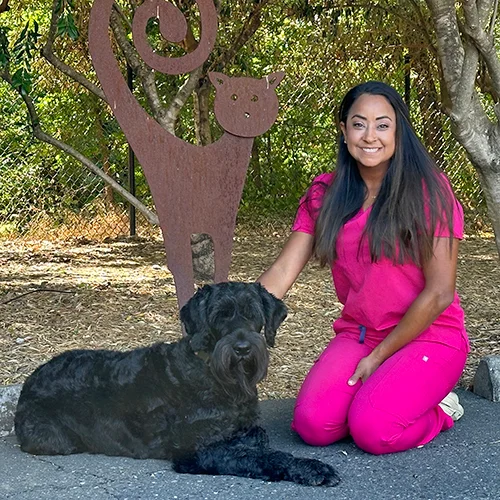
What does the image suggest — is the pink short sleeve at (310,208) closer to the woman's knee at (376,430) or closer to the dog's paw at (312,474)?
the woman's knee at (376,430)

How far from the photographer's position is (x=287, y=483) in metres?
3.71

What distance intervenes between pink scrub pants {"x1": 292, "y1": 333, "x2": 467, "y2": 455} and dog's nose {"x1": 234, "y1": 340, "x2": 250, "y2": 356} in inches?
30.1

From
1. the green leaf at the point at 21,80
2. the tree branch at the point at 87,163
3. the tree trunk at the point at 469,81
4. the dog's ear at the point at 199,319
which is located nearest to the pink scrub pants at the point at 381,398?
the dog's ear at the point at 199,319

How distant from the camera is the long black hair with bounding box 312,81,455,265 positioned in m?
4.21

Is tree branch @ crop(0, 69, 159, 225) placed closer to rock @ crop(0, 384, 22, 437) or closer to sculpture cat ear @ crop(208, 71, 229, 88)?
sculpture cat ear @ crop(208, 71, 229, 88)

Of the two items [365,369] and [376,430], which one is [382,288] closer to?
[365,369]

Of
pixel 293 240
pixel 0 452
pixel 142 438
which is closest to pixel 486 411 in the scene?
pixel 293 240

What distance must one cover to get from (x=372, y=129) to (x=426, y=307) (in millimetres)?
853

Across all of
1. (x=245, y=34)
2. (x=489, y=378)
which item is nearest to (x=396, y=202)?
(x=489, y=378)

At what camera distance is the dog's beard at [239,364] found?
361 cm

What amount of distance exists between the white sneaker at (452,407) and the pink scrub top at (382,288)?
1.06 ft

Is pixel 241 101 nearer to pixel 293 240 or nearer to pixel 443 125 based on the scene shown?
Answer: pixel 293 240

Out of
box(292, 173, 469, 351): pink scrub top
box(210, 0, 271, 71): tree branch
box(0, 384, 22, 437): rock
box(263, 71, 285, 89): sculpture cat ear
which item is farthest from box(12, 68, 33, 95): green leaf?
box(292, 173, 469, 351): pink scrub top

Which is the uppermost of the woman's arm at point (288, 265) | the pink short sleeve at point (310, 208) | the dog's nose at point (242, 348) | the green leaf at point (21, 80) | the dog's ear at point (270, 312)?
the green leaf at point (21, 80)
